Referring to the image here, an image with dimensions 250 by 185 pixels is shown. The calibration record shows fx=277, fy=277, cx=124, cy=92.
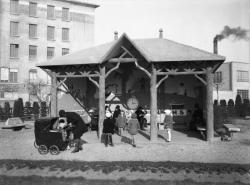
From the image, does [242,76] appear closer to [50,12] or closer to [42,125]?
[50,12]

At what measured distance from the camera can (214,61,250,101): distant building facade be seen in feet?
166

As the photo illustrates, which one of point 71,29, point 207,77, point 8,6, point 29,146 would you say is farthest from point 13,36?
point 207,77

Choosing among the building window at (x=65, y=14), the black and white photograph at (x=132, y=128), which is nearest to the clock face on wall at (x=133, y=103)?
the black and white photograph at (x=132, y=128)

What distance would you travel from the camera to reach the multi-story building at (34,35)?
40625mm

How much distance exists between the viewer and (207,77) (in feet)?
48.9

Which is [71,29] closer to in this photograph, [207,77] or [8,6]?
[8,6]

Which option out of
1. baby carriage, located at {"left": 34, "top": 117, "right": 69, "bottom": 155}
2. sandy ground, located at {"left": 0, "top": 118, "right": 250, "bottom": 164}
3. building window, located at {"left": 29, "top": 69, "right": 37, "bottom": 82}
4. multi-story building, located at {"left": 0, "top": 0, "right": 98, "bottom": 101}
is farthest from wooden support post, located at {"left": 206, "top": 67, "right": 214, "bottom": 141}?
building window, located at {"left": 29, "top": 69, "right": 37, "bottom": 82}

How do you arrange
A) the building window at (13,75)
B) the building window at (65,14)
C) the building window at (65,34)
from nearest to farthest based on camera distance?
the building window at (13,75) < the building window at (65,14) < the building window at (65,34)

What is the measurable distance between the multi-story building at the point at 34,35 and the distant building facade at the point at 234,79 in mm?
25334

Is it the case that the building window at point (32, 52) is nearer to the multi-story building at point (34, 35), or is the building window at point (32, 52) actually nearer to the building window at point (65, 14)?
the multi-story building at point (34, 35)

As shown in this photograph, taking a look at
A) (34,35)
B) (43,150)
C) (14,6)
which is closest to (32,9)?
(14,6)

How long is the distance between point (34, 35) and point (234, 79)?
35637 mm

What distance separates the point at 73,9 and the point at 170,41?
2837 cm

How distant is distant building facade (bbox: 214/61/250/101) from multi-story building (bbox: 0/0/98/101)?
25334 mm
